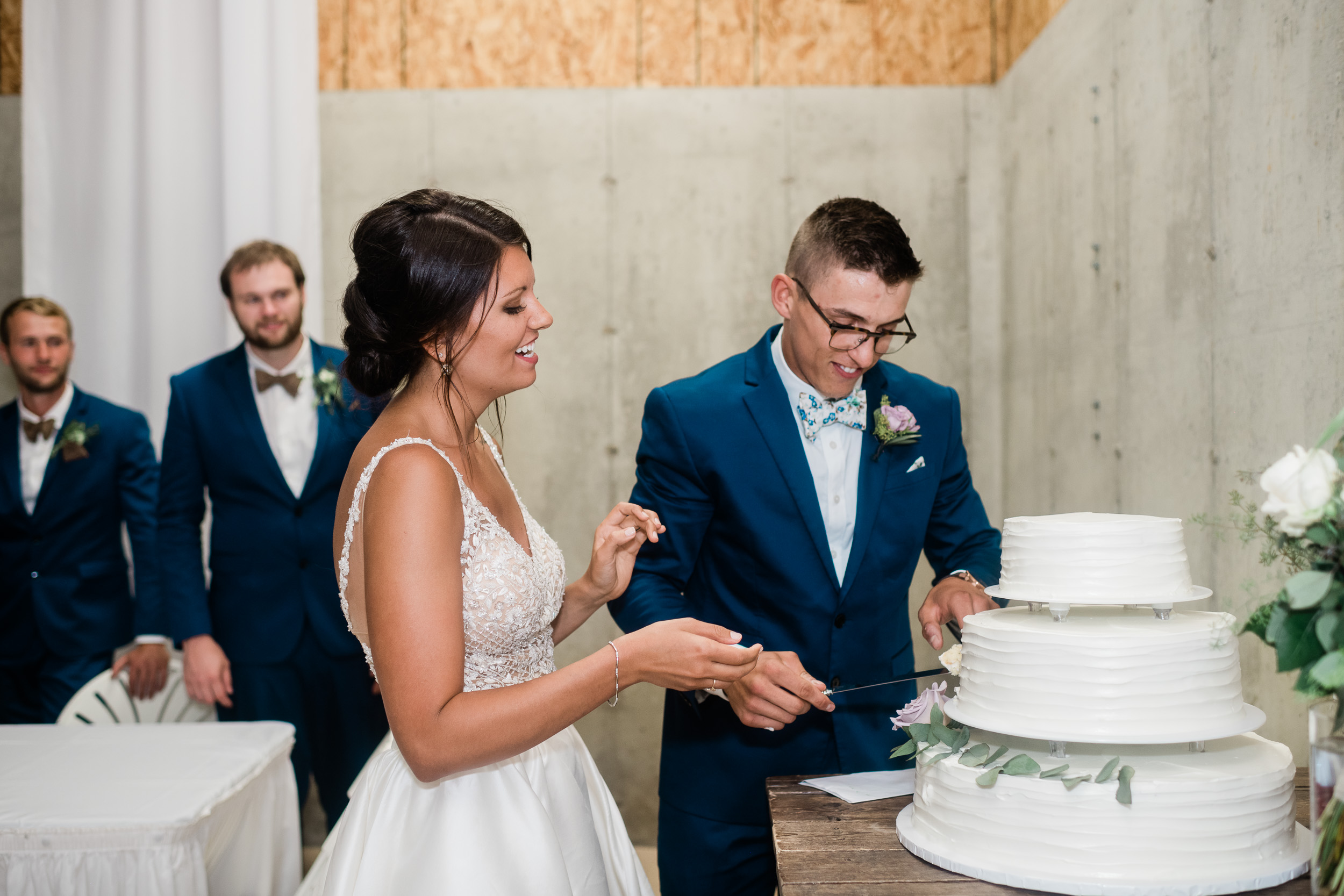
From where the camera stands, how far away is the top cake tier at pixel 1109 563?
1.38 metres

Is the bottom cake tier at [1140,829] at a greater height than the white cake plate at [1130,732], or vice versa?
the white cake plate at [1130,732]

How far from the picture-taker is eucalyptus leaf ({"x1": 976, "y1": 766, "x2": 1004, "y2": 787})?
1344 millimetres

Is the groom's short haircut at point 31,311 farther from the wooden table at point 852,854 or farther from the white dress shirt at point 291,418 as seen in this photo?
the wooden table at point 852,854

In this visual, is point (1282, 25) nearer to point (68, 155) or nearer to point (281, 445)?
point (281, 445)

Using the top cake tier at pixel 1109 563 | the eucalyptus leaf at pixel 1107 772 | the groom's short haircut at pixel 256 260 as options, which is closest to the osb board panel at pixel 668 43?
the groom's short haircut at pixel 256 260

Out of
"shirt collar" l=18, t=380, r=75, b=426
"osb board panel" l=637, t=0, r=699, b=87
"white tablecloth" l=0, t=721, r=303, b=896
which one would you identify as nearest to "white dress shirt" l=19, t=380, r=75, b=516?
Answer: "shirt collar" l=18, t=380, r=75, b=426

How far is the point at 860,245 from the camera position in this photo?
2.11 meters

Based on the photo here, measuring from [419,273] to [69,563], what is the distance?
2.83 metres

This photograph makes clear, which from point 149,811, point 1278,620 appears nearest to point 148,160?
point 149,811

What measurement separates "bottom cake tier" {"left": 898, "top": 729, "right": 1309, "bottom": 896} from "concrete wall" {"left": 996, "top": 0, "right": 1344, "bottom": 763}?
266 mm

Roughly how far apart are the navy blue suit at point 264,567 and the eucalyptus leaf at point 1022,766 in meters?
2.41

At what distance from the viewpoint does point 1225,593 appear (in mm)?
2459

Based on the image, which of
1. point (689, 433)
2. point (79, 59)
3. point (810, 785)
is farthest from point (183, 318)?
point (810, 785)

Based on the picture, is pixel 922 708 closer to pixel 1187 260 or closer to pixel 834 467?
pixel 834 467
